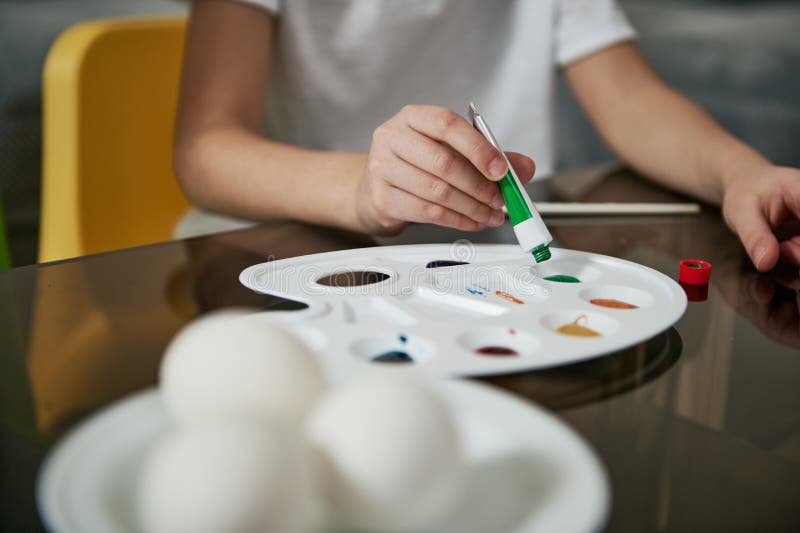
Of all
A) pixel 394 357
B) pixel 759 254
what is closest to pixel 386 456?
pixel 394 357

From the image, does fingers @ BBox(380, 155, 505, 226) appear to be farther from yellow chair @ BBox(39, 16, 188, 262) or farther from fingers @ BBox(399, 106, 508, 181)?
yellow chair @ BBox(39, 16, 188, 262)

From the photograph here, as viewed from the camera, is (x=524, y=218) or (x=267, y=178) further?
(x=267, y=178)

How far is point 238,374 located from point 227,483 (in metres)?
0.05

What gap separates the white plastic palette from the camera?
0.37 m

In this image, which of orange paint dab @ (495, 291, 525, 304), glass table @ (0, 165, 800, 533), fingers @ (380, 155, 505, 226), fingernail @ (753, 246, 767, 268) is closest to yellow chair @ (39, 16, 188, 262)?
glass table @ (0, 165, 800, 533)

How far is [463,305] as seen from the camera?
449 millimetres

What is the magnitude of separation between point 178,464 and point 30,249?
4.78 feet

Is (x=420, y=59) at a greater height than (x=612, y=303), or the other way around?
(x=420, y=59)

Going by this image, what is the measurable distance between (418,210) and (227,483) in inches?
15.5

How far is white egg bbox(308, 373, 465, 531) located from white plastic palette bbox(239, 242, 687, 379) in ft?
0.37

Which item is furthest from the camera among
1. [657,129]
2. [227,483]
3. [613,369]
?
[657,129]

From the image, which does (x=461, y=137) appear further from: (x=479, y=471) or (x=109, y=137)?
(x=109, y=137)

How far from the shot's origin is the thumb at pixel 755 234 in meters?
0.55

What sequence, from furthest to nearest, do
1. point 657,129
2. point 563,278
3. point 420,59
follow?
point 420,59, point 657,129, point 563,278
